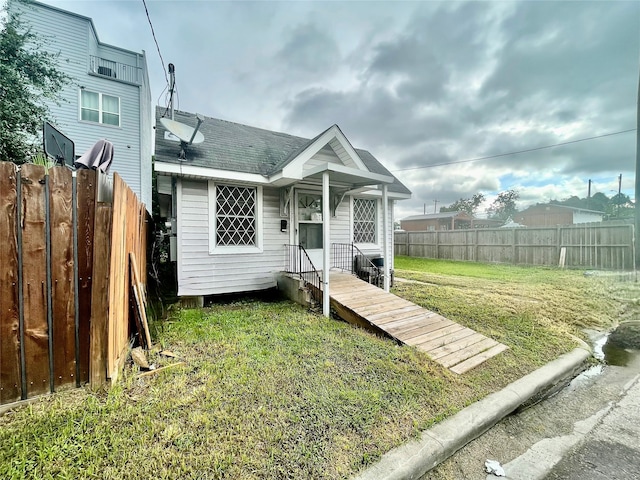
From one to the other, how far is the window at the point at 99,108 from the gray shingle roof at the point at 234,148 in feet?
19.6

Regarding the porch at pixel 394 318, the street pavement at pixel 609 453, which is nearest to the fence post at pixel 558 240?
the porch at pixel 394 318

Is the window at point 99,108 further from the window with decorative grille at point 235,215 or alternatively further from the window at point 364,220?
the window at point 364,220

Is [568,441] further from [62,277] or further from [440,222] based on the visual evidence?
[440,222]

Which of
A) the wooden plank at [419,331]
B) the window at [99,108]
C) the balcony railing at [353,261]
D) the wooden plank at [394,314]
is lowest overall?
the wooden plank at [419,331]

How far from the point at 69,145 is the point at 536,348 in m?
7.25

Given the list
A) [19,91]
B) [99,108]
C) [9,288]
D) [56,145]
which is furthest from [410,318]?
[99,108]

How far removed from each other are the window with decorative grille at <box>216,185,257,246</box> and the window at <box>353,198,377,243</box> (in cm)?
325

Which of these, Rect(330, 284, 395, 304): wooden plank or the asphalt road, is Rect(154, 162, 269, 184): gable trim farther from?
the asphalt road

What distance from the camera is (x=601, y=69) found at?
418 inches

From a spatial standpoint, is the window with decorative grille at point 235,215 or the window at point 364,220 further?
the window at point 364,220

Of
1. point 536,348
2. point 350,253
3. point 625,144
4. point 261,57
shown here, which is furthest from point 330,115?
point 625,144

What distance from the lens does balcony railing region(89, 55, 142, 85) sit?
38.9 feet

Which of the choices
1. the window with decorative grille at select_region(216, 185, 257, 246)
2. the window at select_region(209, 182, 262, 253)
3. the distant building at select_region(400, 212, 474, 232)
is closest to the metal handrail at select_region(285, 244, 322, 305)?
the window at select_region(209, 182, 262, 253)

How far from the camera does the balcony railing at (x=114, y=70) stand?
11.9 meters
